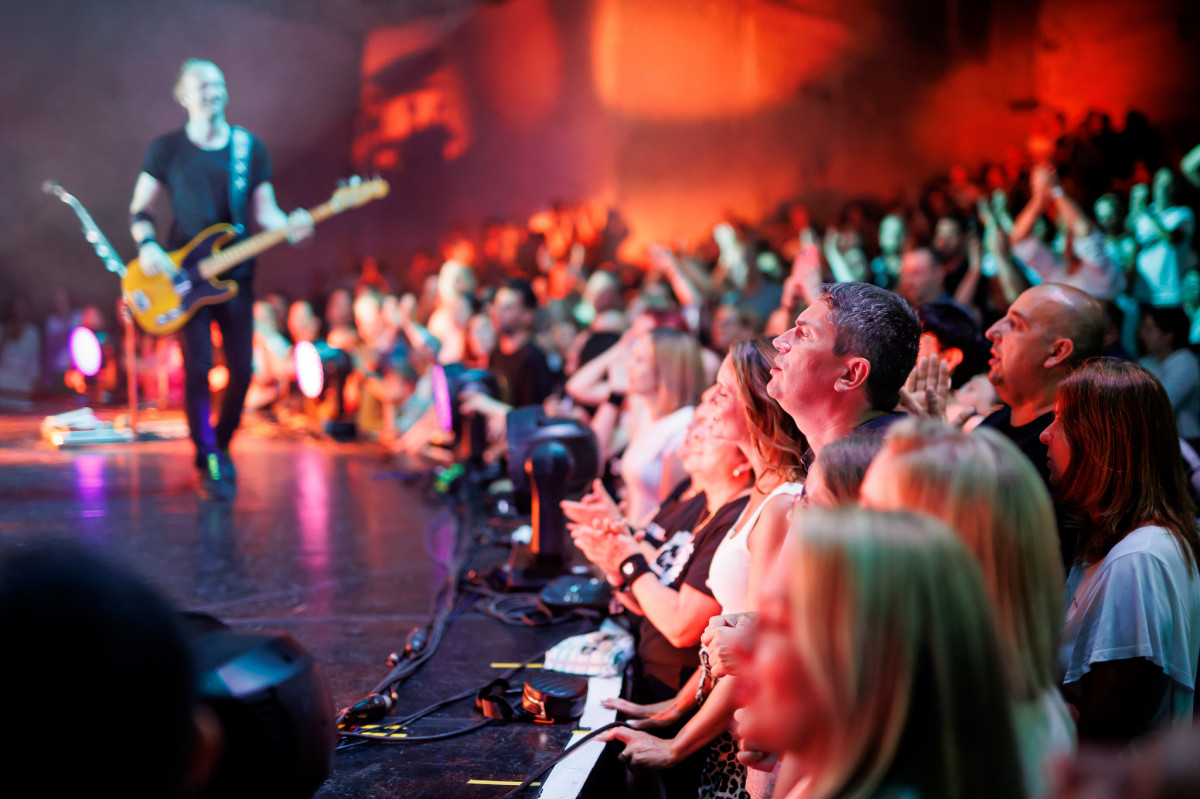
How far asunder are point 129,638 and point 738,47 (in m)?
9.78

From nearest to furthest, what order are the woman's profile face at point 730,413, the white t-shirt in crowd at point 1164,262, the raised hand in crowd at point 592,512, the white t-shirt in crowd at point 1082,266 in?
the woman's profile face at point 730,413, the raised hand in crowd at point 592,512, the white t-shirt in crowd at point 1082,266, the white t-shirt in crowd at point 1164,262

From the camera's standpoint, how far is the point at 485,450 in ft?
17.5

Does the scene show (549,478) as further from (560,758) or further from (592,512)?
(560,758)

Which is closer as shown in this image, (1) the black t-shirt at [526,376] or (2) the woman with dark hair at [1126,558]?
(2) the woman with dark hair at [1126,558]

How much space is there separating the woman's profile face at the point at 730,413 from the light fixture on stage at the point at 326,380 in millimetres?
5995

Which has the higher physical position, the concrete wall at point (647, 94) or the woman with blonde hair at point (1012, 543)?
the concrete wall at point (647, 94)

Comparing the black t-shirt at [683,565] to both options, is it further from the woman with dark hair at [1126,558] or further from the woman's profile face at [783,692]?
the woman's profile face at [783,692]

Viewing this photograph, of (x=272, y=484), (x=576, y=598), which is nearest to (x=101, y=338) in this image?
(x=272, y=484)

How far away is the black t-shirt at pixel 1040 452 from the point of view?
1972 mm

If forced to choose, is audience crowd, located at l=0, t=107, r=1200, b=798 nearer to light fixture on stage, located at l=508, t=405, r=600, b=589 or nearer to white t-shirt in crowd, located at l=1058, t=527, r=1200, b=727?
white t-shirt in crowd, located at l=1058, t=527, r=1200, b=727

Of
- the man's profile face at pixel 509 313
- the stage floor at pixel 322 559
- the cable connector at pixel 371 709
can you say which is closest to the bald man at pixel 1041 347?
the stage floor at pixel 322 559

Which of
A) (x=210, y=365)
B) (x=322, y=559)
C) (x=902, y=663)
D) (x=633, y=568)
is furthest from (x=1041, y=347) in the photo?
(x=210, y=365)

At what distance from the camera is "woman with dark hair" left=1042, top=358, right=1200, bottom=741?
1.74 meters

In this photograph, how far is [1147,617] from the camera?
1749 millimetres
